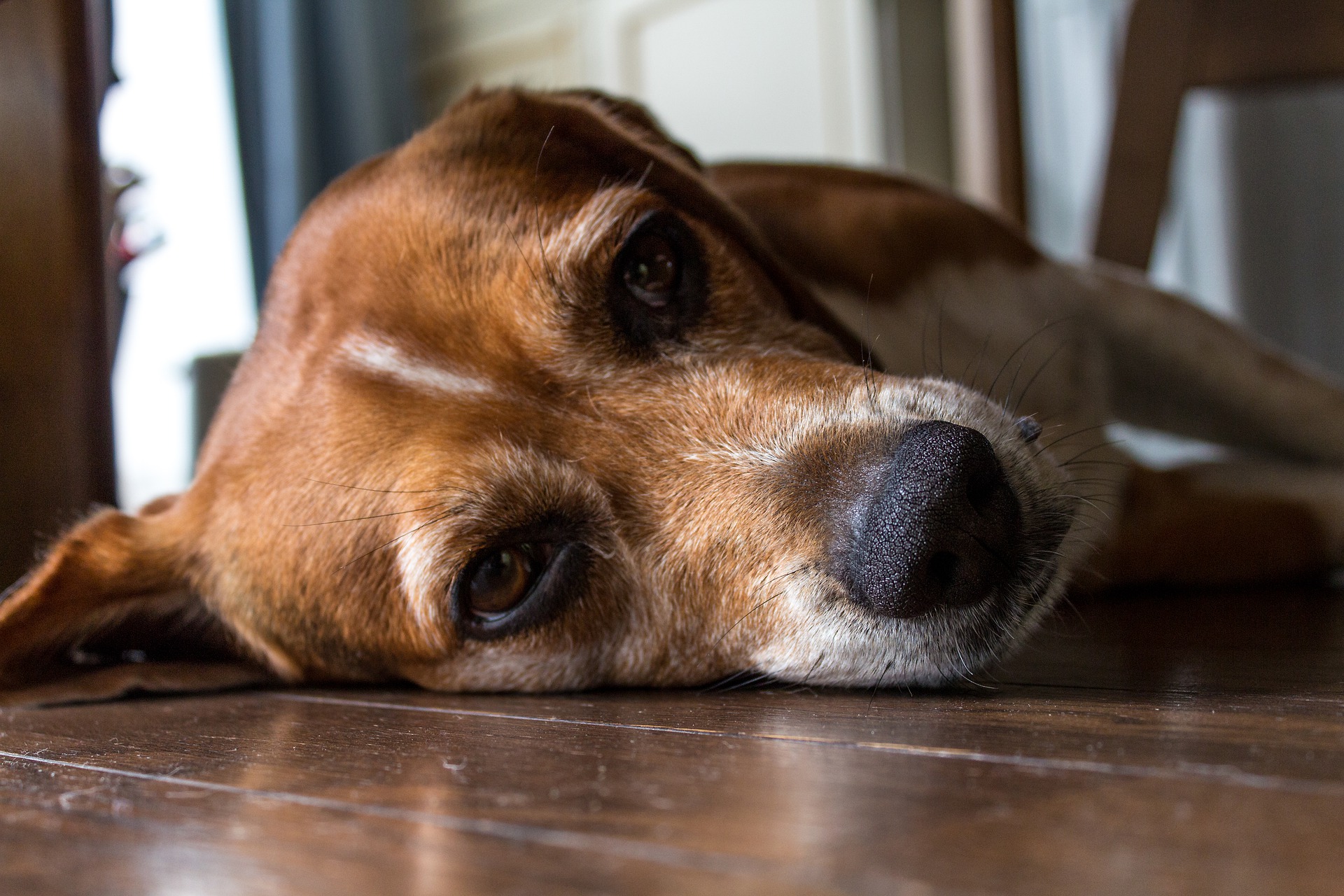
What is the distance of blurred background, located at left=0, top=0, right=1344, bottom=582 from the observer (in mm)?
4020

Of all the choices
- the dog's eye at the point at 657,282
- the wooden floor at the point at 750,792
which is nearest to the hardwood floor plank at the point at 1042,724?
the wooden floor at the point at 750,792

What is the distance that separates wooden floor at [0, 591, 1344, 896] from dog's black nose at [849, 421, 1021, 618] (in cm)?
12

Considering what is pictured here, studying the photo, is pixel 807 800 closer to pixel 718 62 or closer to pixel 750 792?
pixel 750 792

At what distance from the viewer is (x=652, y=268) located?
194 centimetres

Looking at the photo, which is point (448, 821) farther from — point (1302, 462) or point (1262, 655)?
point (1302, 462)

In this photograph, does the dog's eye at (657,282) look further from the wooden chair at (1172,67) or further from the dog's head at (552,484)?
the wooden chair at (1172,67)

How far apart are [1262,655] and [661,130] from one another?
152 cm

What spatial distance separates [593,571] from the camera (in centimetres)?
181

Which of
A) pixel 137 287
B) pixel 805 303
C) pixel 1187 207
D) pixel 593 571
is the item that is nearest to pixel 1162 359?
pixel 805 303

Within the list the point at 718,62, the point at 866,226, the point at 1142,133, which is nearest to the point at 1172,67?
the point at 1142,133

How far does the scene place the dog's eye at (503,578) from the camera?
1.76m

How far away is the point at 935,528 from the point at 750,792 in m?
0.50

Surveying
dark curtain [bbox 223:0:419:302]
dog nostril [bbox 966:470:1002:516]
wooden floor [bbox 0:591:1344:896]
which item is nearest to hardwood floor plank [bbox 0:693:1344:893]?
wooden floor [bbox 0:591:1344:896]

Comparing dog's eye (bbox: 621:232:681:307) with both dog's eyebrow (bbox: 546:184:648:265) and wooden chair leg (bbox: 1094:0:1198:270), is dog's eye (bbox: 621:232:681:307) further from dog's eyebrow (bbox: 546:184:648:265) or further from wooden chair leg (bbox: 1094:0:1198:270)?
wooden chair leg (bbox: 1094:0:1198:270)
